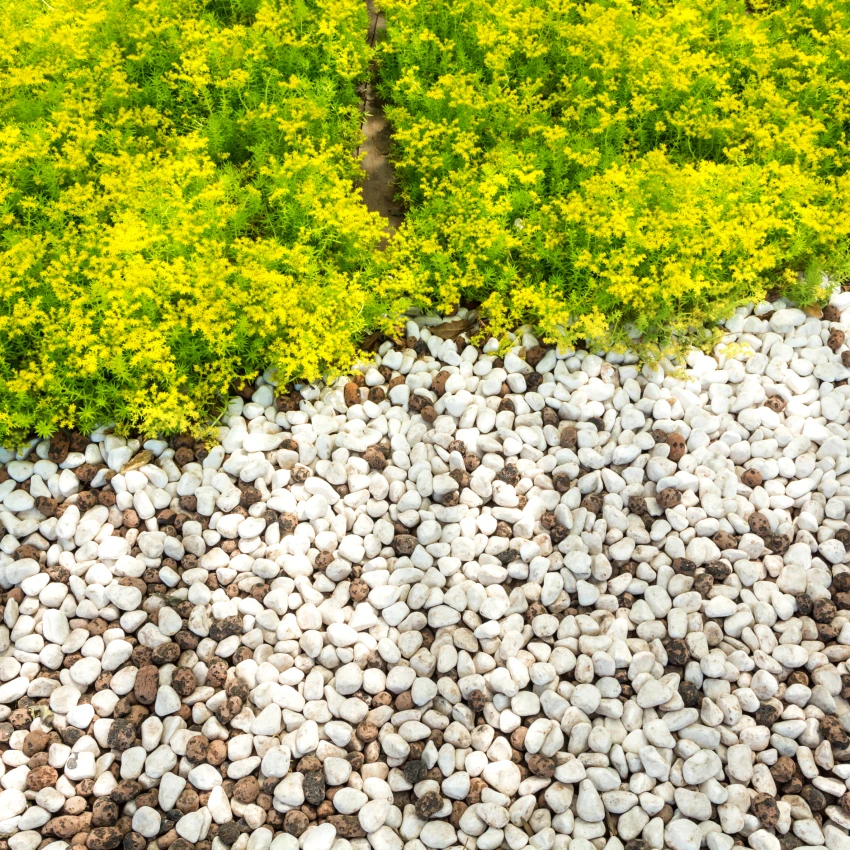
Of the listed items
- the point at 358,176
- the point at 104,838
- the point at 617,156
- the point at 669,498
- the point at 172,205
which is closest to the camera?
the point at 104,838

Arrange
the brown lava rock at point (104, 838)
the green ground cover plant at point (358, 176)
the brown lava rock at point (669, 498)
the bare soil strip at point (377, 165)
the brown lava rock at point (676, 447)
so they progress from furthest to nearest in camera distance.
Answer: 1. the bare soil strip at point (377, 165)
2. the green ground cover plant at point (358, 176)
3. the brown lava rock at point (676, 447)
4. the brown lava rock at point (669, 498)
5. the brown lava rock at point (104, 838)

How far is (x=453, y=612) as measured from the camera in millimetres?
2699

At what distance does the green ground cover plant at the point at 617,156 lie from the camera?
336cm

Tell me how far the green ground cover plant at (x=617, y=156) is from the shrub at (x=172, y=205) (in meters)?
0.34

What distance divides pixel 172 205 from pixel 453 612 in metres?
1.98

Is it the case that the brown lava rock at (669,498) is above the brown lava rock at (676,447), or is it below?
below

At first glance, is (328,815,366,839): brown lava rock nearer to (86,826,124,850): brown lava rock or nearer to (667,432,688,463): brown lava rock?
(86,826,124,850): brown lava rock

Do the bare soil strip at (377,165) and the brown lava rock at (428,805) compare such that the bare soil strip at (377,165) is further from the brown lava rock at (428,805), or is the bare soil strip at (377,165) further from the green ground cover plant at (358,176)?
the brown lava rock at (428,805)

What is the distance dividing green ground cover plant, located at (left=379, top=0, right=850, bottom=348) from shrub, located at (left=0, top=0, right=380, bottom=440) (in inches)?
13.4

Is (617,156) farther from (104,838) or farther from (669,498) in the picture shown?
(104,838)

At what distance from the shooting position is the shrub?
10.2 feet

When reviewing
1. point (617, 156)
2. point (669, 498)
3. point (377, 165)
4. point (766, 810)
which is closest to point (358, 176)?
point (377, 165)

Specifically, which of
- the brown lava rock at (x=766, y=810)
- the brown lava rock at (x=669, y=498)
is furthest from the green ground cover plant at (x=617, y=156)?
the brown lava rock at (x=766, y=810)

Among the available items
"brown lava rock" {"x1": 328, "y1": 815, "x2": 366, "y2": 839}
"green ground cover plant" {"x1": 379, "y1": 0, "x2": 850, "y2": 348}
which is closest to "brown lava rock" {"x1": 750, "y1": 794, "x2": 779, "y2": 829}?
"brown lava rock" {"x1": 328, "y1": 815, "x2": 366, "y2": 839}
